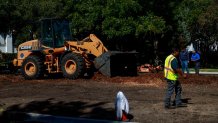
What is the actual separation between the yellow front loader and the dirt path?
649 millimetres

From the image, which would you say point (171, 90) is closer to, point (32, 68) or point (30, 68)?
point (32, 68)

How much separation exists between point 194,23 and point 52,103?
29.9 m

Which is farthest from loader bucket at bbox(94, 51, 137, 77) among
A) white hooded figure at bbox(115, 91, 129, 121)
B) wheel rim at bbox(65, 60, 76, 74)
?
white hooded figure at bbox(115, 91, 129, 121)

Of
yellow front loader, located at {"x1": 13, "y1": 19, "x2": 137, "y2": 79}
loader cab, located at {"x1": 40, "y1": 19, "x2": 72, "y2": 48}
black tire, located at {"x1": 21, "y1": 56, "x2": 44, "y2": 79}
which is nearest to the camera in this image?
yellow front loader, located at {"x1": 13, "y1": 19, "x2": 137, "y2": 79}

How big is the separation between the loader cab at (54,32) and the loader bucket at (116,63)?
2697 millimetres

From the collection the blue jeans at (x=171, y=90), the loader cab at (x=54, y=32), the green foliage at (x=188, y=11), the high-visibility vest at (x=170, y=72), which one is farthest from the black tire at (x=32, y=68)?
the green foliage at (x=188, y=11)

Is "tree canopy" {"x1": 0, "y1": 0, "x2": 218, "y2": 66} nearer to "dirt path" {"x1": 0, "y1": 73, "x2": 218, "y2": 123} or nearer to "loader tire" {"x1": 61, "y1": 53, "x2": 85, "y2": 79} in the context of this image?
"loader tire" {"x1": 61, "y1": 53, "x2": 85, "y2": 79}

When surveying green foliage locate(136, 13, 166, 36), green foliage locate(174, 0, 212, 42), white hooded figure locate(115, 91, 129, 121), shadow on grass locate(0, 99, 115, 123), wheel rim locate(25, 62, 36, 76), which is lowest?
shadow on grass locate(0, 99, 115, 123)

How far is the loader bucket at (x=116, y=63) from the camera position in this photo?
79.8 ft

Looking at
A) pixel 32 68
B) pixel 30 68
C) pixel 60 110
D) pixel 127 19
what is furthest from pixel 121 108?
pixel 127 19

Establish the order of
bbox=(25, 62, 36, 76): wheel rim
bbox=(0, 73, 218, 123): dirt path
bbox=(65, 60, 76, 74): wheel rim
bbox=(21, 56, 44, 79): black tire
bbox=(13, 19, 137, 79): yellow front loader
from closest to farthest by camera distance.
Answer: bbox=(0, 73, 218, 123): dirt path, bbox=(13, 19, 137, 79): yellow front loader, bbox=(65, 60, 76, 74): wheel rim, bbox=(21, 56, 44, 79): black tire, bbox=(25, 62, 36, 76): wheel rim

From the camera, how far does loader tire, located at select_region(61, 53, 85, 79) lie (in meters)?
24.3

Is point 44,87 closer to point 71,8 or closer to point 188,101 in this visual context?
point 188,101

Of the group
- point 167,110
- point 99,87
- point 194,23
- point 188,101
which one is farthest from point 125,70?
Result: point 194,23
